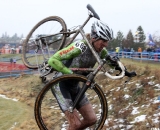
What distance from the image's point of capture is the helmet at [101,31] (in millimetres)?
4188

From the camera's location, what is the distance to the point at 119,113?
12.4 metres

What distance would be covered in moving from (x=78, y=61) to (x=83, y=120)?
3.21ft

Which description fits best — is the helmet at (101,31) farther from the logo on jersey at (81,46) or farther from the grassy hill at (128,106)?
the grassy hill at (128,106)

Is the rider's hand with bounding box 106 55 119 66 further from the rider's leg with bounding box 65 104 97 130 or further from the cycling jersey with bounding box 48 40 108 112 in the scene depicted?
the rider's leg with bounding box 65 104 97 130

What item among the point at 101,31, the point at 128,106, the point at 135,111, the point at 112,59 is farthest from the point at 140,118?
the point at 101,31

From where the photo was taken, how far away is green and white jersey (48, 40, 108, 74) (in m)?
4.20

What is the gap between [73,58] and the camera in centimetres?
445

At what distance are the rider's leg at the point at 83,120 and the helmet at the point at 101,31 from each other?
1.17 m

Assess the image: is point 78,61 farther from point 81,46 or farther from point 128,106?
point 128,106

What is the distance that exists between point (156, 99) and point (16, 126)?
6.44m

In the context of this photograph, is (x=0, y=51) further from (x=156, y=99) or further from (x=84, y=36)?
(x=84, y=36)

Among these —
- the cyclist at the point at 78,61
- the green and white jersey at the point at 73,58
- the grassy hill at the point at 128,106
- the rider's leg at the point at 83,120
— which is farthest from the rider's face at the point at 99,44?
the grassy hill at the point at 128,106

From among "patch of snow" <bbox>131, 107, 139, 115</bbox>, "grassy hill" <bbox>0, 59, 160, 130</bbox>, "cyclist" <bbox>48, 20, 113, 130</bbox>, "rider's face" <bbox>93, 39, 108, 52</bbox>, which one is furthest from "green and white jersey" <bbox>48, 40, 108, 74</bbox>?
"patch of snow" <bbox>131, 107, 139, 115</bbox>

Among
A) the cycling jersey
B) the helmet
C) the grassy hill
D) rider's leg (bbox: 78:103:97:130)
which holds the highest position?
the helmet
